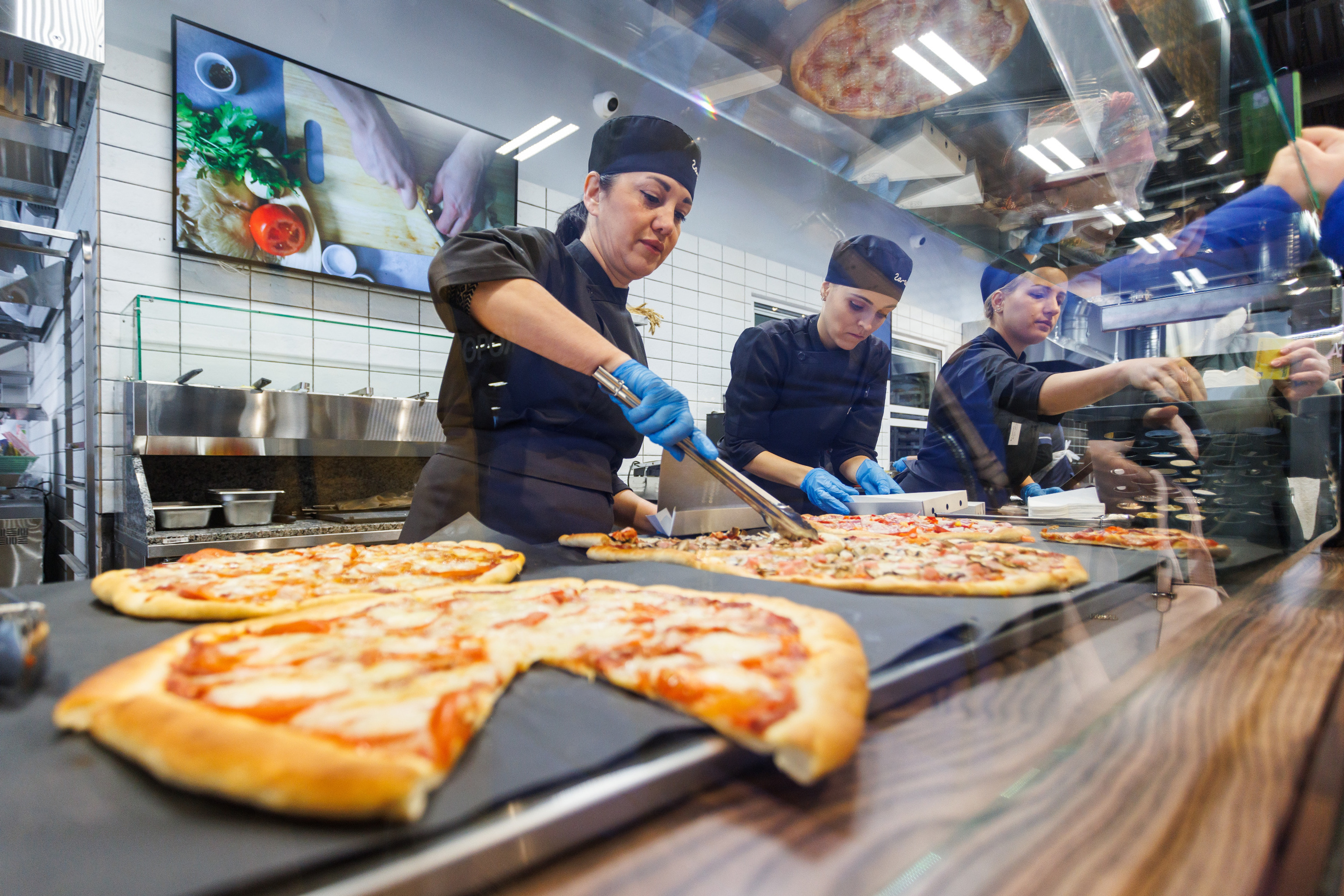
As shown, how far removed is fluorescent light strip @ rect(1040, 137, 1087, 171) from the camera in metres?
1.34

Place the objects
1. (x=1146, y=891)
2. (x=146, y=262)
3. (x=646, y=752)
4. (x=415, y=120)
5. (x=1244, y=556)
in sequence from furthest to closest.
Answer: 1. (x=415, y=120)
2. (x=146, y=262)
3. (x=1244, y=556)
4. (x=646, y=752)
5. (x=1146, y=891)

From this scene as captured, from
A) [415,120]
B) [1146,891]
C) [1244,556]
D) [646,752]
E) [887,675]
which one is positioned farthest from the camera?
[415,120]

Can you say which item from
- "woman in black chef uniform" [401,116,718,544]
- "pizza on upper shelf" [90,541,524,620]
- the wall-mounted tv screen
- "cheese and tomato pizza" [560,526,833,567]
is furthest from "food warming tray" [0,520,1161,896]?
the wall-mounted tv screen

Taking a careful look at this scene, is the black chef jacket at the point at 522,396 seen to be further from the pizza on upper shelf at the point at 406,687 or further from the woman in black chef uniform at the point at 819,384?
the pizza on upper shelf at the point at 406,687

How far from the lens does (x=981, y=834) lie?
360 mm

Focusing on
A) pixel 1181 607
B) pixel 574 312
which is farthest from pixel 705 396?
pixel 1181 607

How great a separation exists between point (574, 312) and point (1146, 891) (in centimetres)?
152

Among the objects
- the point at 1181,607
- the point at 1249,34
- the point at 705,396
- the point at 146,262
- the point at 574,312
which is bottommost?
the point at 1181,607

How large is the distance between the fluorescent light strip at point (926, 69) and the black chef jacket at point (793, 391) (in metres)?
0.64

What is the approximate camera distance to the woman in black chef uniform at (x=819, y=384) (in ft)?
5.68

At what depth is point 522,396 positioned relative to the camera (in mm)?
1589

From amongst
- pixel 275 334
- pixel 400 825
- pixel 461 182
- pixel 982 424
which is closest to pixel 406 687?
pixel 400 825

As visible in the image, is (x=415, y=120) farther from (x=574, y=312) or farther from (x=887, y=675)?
(x=887, y=675)

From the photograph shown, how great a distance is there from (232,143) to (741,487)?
102 inches
